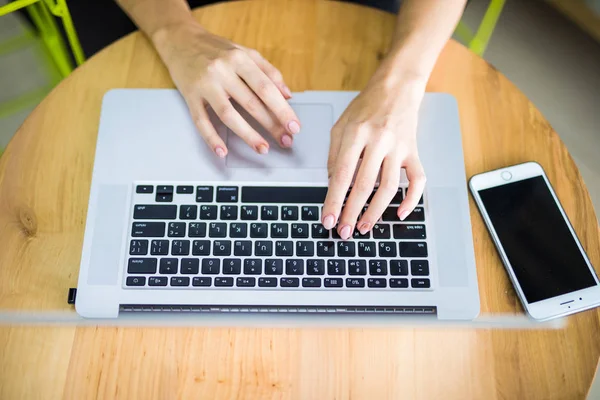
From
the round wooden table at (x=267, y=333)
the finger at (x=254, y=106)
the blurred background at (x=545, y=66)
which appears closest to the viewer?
the round wooden table at (x=267, y=333)

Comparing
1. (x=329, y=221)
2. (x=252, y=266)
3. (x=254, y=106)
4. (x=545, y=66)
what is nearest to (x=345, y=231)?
(x=329, y=221)

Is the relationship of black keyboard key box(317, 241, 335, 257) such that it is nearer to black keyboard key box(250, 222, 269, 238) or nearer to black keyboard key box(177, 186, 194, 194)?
black keyboard key box(250, 222, 269, 238)

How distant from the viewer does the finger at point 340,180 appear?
0.62m

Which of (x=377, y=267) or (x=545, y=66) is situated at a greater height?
(x=377, y=267)

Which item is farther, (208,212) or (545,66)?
(545,66)

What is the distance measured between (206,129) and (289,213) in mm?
172

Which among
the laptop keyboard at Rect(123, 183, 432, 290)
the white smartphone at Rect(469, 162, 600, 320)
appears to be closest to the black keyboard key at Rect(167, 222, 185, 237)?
the laptop keyboard at Rect(123, 183, 432, 290)

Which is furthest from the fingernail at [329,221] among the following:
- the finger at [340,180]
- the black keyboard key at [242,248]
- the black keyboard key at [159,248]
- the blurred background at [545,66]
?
the blurred background at [545,66]

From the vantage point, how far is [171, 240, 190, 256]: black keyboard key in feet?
2.05

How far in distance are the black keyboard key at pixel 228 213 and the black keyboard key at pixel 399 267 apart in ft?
0.71

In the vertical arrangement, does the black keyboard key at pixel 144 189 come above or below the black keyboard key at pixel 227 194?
above

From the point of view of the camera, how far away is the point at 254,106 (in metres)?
0.70

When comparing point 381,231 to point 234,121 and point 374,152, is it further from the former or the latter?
point 234,121

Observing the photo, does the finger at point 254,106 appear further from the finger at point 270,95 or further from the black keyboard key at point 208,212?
the black keyboard key at point 208,212
